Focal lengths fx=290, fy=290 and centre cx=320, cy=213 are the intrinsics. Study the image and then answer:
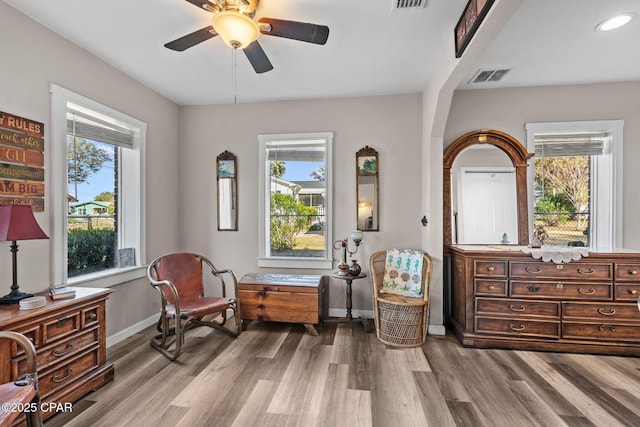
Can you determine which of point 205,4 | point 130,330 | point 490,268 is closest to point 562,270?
point 490,268

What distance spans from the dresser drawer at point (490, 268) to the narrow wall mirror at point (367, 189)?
1.15 m

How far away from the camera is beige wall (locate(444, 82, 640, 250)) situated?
3137 millimetres

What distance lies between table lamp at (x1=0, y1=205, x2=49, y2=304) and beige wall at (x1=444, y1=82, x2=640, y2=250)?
3.77 metres

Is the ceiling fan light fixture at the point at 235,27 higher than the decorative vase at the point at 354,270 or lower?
higher

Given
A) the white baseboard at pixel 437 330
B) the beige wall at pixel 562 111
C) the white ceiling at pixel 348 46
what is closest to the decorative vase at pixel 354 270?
the white baseboard at pixel 437 330

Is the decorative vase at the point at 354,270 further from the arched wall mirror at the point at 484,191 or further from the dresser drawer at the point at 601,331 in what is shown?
the dresser drawer at the point at 601,331

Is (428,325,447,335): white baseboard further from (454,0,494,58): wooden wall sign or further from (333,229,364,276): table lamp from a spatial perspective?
(454,0,494,58): wooden wall sign

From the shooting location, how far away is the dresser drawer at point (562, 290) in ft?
8.63

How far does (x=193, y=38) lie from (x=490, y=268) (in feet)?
10.3

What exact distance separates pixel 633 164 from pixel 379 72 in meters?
2.93

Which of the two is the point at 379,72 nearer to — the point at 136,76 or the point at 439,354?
the point at 136,76

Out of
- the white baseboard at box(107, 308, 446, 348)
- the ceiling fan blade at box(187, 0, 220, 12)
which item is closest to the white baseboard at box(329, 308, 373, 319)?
the white baseboard at box(107, 308, 446, 348)

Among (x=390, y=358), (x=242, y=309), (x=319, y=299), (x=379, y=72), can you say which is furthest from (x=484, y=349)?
(x=379, y=72)

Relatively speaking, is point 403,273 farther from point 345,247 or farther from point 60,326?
point 60,326
